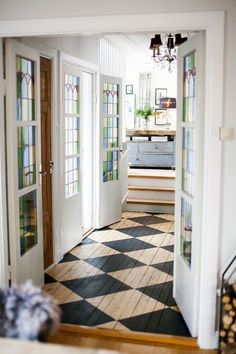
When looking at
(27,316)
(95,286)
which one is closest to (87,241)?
(95,286)

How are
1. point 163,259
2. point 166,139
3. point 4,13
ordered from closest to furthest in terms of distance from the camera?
point 4,13 < point 163,259 < point 166,139

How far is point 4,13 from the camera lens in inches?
131

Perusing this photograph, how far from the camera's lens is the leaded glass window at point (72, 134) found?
5.22m

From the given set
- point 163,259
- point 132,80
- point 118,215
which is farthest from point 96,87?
point 132,80

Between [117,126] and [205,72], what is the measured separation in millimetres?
3584

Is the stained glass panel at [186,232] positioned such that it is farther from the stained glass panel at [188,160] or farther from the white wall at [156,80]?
the white wall at [156,80]

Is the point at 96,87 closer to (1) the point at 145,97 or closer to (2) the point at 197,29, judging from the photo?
(2) the point at 197,29

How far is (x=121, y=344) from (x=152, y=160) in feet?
23.3

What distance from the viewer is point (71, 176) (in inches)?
212

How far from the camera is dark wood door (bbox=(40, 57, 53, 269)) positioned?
4.61m

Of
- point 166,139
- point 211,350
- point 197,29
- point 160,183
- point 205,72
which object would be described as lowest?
point 211,350

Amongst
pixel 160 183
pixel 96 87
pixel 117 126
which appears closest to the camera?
pixel 96 87

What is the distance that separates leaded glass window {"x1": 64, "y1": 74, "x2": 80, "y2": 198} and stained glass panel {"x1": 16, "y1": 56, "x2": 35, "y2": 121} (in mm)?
1157

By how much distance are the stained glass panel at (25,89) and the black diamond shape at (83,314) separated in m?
1.58
